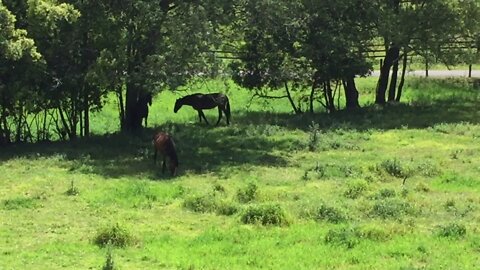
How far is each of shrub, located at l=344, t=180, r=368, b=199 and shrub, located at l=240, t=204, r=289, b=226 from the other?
2.59 m

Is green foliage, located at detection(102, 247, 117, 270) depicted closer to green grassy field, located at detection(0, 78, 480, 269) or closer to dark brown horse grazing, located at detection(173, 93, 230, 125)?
green grassy field, located at detection(0, 78, 480, 269)

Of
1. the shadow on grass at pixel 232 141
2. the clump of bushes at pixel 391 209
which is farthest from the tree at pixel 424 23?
the clump of bushes at pixel 391 209

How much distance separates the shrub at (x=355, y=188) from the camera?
48.0 feet

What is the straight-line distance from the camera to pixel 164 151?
1727 cm

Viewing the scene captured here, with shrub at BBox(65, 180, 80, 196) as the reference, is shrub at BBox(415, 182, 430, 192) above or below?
below

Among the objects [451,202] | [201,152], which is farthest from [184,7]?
[451,202]

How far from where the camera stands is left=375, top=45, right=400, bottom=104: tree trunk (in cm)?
2788

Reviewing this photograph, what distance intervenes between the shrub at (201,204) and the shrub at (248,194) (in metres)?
0.75

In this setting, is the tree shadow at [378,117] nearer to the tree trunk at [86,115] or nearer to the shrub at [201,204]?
the tree trunk at [86,115]

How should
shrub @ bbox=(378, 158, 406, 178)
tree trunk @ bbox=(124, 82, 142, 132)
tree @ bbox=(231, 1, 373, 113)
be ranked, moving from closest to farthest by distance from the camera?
1. shrub @ bbox=(378, 158, 406, 178)
2. tree trunk @ bbox=(124, 82, 142, 132)
3. tree @ bbox=(231, 1, 373, 113)

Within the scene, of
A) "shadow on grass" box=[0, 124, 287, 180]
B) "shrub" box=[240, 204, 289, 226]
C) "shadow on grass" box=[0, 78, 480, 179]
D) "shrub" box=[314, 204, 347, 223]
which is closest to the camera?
"shrub" box=[240, 204, 289, 226]

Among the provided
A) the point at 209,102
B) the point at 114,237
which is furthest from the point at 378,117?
the point at 114,237

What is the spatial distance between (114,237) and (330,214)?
12.9 feet

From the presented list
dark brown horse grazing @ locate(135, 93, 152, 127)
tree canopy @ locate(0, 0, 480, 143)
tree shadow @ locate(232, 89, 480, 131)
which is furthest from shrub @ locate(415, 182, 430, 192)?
dark brown horse grazing @ locate(135, 93, 152, 127)
